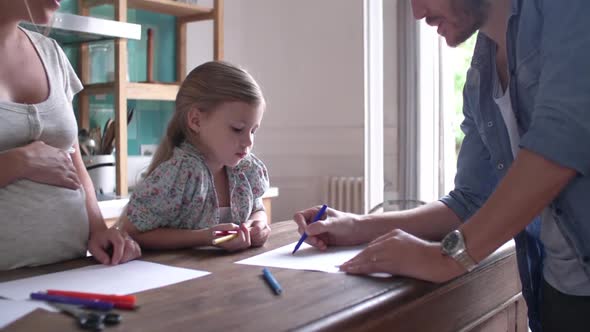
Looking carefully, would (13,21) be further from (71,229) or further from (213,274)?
(213,274)

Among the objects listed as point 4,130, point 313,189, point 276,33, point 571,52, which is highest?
point 276,33

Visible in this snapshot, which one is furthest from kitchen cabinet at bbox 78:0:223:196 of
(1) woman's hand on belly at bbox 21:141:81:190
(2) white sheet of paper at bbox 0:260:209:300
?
(2) white sheet of paper at bbox 0:260:209:300

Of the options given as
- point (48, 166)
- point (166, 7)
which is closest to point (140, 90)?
point (166, 7)

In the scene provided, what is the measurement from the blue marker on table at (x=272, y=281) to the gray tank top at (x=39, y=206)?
1.34 feet

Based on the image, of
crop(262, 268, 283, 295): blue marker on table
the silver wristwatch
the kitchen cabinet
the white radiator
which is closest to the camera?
crop(262, 268, 283, 295): blue marker on table

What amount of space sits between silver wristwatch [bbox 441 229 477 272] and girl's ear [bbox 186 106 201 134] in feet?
2.33

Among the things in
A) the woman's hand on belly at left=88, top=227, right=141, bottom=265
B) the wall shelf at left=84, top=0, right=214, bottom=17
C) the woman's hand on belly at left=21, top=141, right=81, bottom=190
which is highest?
the wall shelf at left=84, top=0, right=214, bottom=17

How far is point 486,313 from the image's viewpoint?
1.06 metres

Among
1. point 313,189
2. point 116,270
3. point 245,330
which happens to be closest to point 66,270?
point 116,270

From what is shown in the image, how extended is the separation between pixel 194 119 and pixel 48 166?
43 cm

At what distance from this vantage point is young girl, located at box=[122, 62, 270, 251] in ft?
4.09

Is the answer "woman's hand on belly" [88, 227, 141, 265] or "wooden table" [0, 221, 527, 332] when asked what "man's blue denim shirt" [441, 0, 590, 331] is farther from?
"woman's hand on belly" [88, 227, 141, 265]

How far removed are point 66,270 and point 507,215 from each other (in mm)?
699

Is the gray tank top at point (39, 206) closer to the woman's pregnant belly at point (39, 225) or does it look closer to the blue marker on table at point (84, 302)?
the woman's pregnant belly at point (39, 225)
